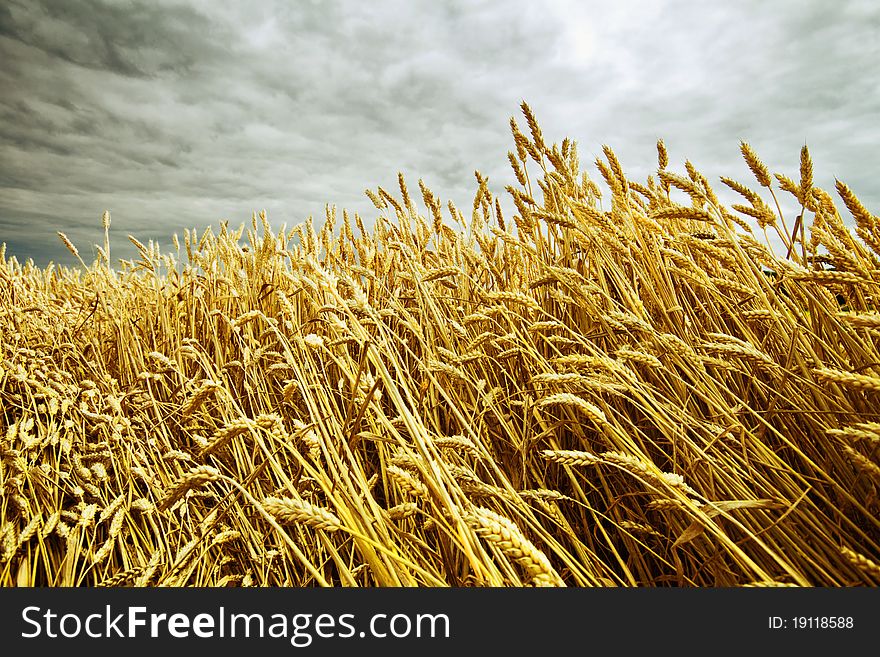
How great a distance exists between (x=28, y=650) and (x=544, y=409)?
115 centimetres

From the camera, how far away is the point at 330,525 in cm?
58

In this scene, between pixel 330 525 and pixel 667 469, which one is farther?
pixel 667 469

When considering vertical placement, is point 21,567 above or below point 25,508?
below

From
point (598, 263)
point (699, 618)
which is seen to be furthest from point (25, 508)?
point (598, 263)

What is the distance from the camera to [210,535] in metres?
1.11

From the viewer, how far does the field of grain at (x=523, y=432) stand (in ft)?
2.46

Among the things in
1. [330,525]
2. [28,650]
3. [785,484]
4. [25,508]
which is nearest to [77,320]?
[25,508]

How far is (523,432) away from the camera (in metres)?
1.19

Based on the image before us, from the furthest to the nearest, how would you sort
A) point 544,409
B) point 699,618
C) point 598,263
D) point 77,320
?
point 77,320, point 598,263, point 544,409, point 699,618

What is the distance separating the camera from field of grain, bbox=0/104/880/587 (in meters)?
0.75

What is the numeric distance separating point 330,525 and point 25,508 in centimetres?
102

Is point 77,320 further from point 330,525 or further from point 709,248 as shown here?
point 709,248

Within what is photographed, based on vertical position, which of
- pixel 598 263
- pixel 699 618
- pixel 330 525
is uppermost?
pixel 598 263

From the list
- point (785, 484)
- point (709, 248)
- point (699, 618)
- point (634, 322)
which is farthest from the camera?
point (709, 248)
